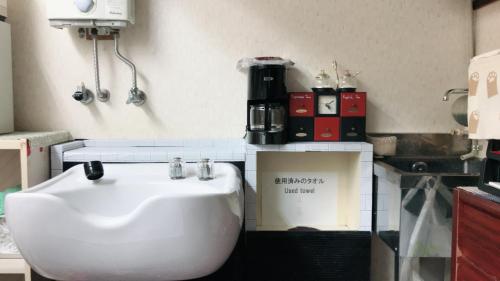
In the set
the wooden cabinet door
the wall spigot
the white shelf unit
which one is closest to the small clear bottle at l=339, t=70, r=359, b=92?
the wooden cabinet door

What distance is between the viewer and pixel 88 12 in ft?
5.43

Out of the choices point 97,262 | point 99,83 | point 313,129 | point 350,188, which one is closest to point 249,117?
point 313,129

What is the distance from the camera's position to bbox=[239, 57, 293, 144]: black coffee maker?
1649 mm

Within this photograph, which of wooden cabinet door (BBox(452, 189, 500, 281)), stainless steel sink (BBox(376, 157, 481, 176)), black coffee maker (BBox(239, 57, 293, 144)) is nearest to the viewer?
wooden cabinet door (BBox(452, 189, 500, 281))

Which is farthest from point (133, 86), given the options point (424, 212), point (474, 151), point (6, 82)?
point (474, 151)

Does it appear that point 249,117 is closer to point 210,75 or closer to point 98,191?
point 210,75

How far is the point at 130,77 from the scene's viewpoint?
1.85m

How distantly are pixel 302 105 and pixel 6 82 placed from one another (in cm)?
127

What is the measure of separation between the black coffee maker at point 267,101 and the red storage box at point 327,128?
0.14 m

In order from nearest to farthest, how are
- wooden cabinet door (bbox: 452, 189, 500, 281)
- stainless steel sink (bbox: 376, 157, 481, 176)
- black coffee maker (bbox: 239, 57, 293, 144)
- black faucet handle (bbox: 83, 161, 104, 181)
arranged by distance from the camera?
wooden cabinet door (bbox: 452, 189, 500, 281), black faucet handle (bbox: 83, 161, 104, 181), black coffee maker (bbox: 239, 57, 293, 144), stainless steel sink (bbox: 376, 157, 481, 176)

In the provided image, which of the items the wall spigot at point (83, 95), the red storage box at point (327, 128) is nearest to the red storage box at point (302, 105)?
the red storage box at point (327, 128)

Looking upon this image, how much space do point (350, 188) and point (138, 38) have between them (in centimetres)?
118

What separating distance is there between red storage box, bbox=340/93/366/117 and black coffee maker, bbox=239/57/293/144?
0.26 meters

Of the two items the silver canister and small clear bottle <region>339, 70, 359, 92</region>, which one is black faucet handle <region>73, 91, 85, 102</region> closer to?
the silver canister
